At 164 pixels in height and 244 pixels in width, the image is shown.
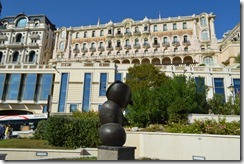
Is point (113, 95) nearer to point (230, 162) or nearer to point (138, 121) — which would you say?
point (230, 162)

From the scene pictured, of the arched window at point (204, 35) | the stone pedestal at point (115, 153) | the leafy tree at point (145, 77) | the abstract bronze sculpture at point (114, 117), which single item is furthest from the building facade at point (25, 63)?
the arched window at point (204, 35)

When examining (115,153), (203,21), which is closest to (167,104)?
(115,153)

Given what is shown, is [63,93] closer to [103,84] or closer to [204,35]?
[103,84]

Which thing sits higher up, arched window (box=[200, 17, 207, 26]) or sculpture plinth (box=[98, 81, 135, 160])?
arched window (box=[200, 17, 207, 26])

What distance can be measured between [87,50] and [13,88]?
22221mm

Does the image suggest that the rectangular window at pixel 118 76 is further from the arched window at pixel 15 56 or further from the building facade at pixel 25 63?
the arched window at pixel 15 56

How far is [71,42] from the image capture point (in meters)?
47.9

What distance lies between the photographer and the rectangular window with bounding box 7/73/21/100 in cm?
2670

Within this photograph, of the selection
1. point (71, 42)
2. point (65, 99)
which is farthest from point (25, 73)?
point (71, 42)

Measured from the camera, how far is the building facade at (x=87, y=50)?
87.4 ft

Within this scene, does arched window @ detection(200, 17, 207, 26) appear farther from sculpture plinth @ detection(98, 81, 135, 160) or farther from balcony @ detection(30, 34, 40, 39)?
sculpture plinth @ detection(98, 81, 135, 160)

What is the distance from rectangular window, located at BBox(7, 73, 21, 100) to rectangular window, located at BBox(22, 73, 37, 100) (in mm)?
888

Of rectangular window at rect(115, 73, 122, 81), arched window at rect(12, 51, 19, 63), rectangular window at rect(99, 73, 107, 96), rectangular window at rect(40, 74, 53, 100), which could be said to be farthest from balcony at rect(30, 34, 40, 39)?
rectangular window at rect(115, 73, 122, 81)

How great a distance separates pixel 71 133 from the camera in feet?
38.8
